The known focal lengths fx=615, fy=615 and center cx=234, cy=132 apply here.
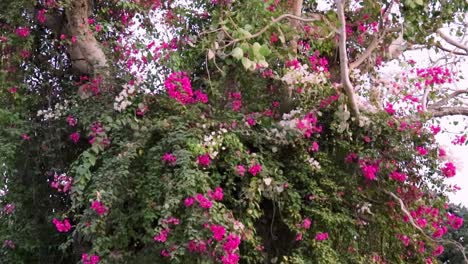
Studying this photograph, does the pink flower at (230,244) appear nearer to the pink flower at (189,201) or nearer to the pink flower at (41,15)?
the pink flower at (189,201)

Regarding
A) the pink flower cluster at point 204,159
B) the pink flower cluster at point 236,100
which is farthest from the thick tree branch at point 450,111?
the pink flower cluster at point 204,159

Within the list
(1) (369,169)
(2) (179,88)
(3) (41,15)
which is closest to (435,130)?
(1) (369,169)

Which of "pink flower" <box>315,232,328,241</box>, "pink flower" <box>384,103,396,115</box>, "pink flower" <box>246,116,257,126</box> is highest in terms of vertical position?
"pink flower" <box>384,103,396,115</box>

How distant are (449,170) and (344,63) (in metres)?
1.00

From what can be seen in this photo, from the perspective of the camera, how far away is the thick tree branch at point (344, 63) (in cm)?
361

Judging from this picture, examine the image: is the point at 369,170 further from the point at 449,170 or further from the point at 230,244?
the point at 230,244

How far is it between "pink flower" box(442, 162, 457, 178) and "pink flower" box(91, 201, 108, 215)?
218cm

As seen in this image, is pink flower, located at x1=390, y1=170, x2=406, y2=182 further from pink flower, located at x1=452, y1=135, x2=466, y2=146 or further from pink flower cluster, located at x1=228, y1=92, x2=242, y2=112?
pink flower cluster, located at x1=228, y1=92, x2=242, y2=112

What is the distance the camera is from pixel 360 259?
391 cm

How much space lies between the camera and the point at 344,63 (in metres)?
3.78

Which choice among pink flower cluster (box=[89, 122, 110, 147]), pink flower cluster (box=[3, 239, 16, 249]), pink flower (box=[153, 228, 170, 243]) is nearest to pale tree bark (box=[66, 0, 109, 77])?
pink flower cluster (box=[89, 122, 110, 147])

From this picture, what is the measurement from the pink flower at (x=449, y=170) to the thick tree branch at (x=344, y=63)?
673 millimetres

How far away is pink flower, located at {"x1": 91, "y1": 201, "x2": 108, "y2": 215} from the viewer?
332 centimetres

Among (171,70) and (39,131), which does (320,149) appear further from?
(39,131)
